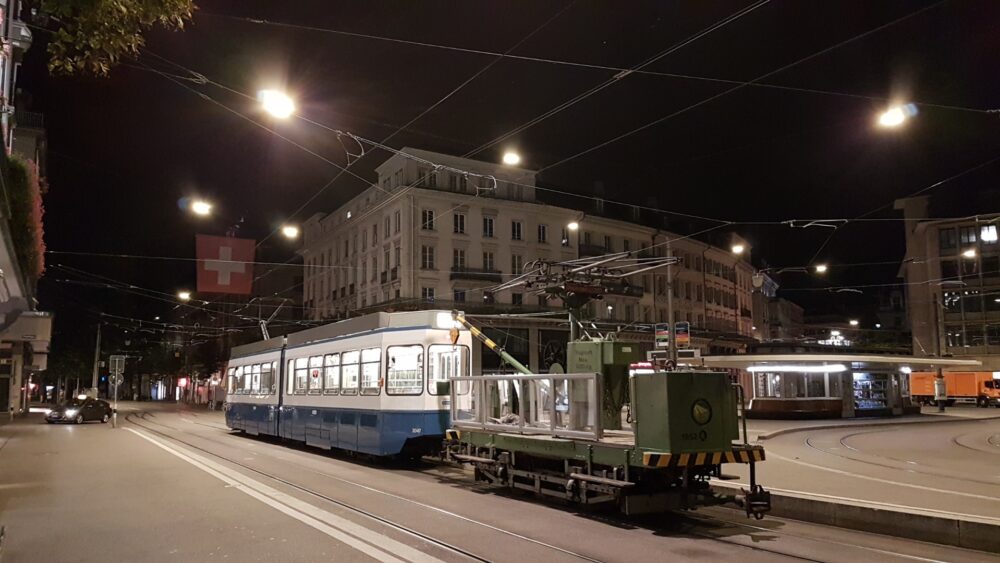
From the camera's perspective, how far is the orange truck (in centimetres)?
5188

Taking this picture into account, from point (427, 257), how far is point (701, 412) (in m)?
35.2

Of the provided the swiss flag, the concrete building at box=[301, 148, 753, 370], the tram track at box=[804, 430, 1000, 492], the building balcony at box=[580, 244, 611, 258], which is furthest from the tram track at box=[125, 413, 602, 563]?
the building balcony at box=[580, 244, 611, 258]

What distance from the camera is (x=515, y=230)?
152ft

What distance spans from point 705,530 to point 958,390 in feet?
184

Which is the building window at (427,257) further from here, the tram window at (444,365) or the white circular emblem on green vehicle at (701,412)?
the white circular emblem on green vehicle at (701,412)

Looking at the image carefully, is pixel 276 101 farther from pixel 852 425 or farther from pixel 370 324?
pixel 852 425

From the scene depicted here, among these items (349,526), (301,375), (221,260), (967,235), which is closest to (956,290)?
(967,235)

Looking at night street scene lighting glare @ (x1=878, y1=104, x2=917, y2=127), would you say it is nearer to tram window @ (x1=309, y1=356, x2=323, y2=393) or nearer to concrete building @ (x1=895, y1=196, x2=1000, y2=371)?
tram window @ (x1=309, y1=356, x2=323, y2=393)

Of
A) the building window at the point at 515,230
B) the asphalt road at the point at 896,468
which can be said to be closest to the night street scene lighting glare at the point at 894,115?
the asphalt road at the point at 896,468

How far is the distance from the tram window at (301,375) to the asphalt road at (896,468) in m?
11.9

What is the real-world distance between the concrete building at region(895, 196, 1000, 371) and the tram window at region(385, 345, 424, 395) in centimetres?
5893

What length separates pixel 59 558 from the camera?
7359mm

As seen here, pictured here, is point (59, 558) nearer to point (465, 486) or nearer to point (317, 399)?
point (465, 486)

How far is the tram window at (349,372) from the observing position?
52.5ft
